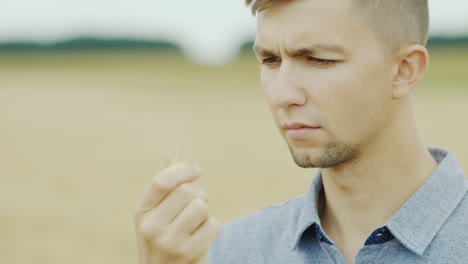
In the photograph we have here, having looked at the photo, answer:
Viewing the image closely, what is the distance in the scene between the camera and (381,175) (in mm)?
3254

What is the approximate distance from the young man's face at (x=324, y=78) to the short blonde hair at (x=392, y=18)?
0.04 meters

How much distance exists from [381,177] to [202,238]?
1104 mm

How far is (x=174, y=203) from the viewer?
2430 mm

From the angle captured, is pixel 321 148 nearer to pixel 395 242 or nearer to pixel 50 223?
pixel 395 242

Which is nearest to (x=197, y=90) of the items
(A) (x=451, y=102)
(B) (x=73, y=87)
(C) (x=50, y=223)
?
(B) (x=73, y=87)

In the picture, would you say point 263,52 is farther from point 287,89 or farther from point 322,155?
point 322,155

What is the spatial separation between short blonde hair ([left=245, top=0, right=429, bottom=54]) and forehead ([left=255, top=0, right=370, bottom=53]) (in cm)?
5

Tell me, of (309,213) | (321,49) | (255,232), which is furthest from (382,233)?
(321,49)

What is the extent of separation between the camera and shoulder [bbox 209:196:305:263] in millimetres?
3416

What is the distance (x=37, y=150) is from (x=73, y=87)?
53.6 ft

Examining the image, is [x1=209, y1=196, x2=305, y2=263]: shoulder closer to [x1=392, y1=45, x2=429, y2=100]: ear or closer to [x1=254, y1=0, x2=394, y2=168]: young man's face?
[x1=254, y1=0, x2=394, y2=168]: young man's face

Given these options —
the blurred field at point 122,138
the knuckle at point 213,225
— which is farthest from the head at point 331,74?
the knuckle at point 213,225

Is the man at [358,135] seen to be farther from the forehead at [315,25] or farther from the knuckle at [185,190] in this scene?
the knuckle at [185,190]

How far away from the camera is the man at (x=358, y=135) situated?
9.98 ft
